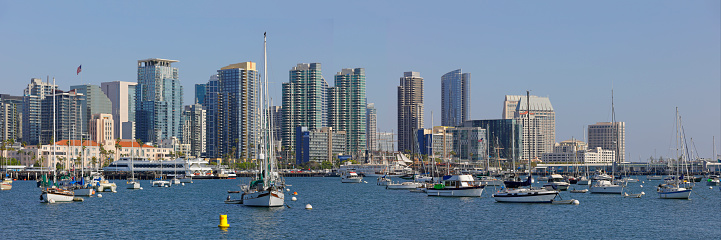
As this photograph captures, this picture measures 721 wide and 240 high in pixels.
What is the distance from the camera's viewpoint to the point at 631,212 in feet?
299

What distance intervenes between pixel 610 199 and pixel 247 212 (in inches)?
2374

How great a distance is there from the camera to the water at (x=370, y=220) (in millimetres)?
65812

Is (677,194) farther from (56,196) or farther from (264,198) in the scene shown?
(56,196)

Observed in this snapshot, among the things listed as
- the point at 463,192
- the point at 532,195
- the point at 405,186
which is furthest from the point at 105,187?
the point at 532,195

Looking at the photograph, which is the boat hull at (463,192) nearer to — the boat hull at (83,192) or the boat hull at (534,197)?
the boat hull at (534,197)

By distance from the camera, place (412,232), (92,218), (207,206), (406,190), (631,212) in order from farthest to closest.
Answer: (406,190), (207,206), (631,212), (92,218), (412,232)

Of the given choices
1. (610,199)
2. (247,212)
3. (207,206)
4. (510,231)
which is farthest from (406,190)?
(510,231)

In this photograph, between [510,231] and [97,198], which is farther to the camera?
[97,198]

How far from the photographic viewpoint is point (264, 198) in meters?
84.8

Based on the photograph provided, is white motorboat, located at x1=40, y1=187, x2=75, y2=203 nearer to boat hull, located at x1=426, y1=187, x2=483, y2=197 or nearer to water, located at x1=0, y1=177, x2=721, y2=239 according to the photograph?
water, located at x1=0, y1=177, x2=721, y2=239

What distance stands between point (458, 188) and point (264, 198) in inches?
1508

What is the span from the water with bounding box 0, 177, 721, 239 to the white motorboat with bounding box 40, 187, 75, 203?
2045 mm

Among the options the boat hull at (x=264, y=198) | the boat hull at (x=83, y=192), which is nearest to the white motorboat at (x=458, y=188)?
the boat hull at (x=264, y=198)

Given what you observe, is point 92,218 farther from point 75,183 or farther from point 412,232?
point 75,183
